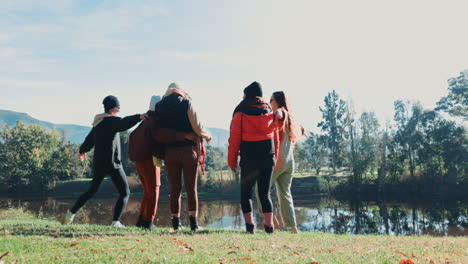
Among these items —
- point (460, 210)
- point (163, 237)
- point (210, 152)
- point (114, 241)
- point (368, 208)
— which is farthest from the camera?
point (210, 152)

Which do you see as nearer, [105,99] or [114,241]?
[114,241]

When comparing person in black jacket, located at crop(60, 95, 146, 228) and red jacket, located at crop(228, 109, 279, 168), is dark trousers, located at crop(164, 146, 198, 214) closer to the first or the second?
red jacket, located at crop(228, 109, 279, 168)

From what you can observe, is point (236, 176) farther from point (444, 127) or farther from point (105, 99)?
point (105, 99)

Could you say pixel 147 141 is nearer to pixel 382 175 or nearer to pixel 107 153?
pixel 107 153

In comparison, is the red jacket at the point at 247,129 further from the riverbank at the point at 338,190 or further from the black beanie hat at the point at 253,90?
the riverbank at the point at 338,190

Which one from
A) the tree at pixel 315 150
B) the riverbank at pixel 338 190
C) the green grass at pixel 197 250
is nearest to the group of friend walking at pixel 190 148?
the green grass at pixel 197 250

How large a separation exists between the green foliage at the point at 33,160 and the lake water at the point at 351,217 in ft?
63.0

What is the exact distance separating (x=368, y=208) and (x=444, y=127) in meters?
14.3

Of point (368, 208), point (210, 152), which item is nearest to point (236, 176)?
point (368, 208)

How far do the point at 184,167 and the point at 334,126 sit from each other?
1613 inches

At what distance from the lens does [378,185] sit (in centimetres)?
3669

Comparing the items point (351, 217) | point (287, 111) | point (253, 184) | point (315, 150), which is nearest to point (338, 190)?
point (315, 150)

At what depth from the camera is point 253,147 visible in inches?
196

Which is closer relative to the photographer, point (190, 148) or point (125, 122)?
point (190, 148)
